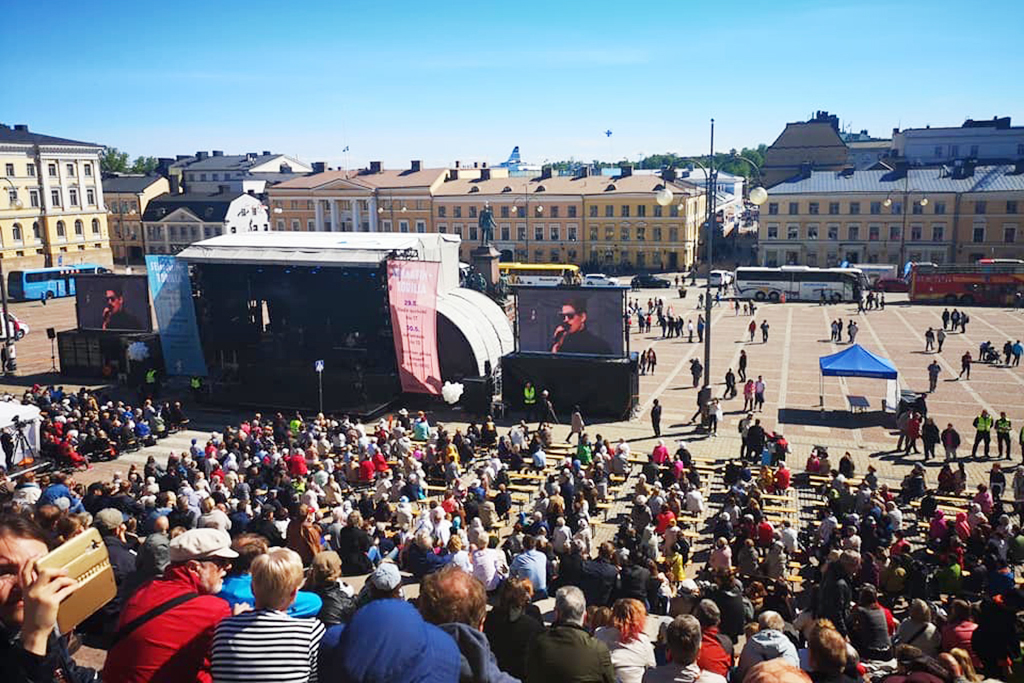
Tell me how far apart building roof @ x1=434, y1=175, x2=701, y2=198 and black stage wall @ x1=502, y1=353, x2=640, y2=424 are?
154 feet

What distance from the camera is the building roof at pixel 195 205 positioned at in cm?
8381

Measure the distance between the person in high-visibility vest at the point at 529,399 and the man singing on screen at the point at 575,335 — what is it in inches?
63.0

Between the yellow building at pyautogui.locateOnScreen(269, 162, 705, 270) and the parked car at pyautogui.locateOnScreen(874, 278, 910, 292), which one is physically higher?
the yellow building at pyautogui.locateOnScreen(269, 162, 705, 270)

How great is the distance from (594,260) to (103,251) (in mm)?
49582

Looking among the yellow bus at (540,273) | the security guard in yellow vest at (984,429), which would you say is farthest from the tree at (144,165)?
the security guard in yellow vest at (984,429)

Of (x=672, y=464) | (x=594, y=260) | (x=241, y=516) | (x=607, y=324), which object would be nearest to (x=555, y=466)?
(x=672, y=464)

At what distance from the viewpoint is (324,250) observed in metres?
29.8

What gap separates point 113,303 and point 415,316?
15.0 m

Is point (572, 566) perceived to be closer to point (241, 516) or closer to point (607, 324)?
point (241, 516)

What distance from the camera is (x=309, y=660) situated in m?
4.00

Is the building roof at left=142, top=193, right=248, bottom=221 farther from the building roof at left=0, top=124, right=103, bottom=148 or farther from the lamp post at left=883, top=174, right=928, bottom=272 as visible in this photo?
the lamp post at left=883, top=174, right=928, bottom=272

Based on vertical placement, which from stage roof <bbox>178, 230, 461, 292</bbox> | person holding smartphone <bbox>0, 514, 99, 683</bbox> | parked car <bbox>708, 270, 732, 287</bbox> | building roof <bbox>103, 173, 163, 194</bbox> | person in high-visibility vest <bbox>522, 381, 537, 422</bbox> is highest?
building roof <bbox>103, 173, 163, 194</bbox>

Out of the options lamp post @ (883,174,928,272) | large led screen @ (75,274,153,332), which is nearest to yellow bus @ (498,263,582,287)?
lamp post @ (883,174,928,272)

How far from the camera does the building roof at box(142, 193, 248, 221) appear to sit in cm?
8381
